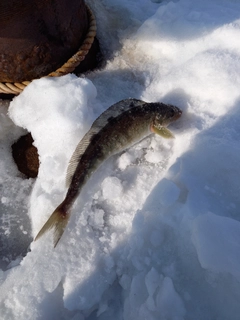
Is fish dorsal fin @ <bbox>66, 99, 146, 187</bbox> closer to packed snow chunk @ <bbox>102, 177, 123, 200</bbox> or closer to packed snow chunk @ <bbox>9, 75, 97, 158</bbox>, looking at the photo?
packed snow chunk @ <bbox>9, 75, 97, 158</bbox>

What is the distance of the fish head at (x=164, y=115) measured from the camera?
89.4 inches

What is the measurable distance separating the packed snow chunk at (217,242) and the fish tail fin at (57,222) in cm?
73

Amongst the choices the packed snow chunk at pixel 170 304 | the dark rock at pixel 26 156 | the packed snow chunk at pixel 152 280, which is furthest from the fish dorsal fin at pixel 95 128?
the packed snow chunk at pixel 170 304

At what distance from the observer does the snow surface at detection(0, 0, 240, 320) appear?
1680 millimetres

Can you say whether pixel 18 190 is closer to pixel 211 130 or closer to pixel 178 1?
pixel 211 130

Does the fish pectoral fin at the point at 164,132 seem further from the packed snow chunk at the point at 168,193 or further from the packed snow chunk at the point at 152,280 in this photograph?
the packed snow chunk at the point at 152,280

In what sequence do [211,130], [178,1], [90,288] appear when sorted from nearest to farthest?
[90,288] < [211,130] < [178,1]

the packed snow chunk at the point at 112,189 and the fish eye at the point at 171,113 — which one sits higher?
the fish eye at the point at 171,113

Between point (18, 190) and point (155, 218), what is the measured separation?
1.02 meters

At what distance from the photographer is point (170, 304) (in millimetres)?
1609

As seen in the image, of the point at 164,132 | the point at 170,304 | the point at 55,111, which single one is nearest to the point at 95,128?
the point at 55,111

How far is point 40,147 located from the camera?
2.30 m

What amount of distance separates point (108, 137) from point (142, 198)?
46 cm

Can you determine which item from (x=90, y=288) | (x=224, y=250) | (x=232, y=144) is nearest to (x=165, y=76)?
(x=232, y=144)
